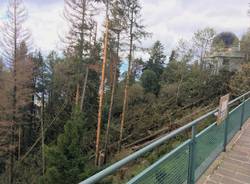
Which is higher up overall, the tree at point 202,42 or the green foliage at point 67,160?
the tree at point 202,42

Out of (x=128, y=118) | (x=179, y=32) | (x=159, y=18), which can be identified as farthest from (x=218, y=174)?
(x=179, y=32)

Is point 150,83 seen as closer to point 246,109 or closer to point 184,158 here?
point 246,109

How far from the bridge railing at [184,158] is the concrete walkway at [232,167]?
0.11 metres

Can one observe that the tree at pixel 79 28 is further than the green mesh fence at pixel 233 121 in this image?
Yes

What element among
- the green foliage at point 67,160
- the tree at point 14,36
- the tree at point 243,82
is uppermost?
the tree at point 14,36

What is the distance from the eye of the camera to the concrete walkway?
355 cm

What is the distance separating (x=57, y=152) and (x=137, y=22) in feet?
36.1

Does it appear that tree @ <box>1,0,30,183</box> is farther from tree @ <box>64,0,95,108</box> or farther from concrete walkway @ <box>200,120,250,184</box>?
concrete walkway @ <box>200,120,250,184</box>

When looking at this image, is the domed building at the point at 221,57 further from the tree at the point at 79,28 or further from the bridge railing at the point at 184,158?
the bridge railing at the point at 184,158

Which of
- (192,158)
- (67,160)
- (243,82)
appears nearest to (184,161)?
(192,158)

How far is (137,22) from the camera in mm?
16656

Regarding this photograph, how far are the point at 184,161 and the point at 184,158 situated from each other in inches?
1.5

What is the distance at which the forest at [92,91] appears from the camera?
37.2 ft

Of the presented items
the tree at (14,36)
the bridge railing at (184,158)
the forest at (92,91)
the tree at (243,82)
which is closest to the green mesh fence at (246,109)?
the bridge railing at (184,158)
